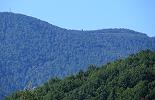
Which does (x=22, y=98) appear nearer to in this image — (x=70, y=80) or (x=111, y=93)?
(x=111, y=93)

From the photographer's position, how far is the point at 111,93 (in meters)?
118

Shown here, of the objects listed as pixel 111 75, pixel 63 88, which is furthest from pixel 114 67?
pixel 63 88

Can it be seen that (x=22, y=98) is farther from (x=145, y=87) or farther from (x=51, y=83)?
(x=51, y=83)

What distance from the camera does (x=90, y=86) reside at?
130 meters

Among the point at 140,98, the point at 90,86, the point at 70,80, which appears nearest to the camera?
the point at 140,98

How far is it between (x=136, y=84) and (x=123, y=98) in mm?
12606

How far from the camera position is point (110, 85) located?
123m

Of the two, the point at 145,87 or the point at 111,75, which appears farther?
the point at 111,75

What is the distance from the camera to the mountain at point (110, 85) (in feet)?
358

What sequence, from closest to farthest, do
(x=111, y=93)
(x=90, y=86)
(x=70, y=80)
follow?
(x=111, y=93), (x=90, y=86), (x=70, y=80)

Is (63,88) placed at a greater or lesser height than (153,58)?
lesser

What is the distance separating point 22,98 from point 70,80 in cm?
3244

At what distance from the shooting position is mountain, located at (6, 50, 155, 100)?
4291 inches

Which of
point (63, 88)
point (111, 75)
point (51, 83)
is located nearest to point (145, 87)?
point (111, 75)
